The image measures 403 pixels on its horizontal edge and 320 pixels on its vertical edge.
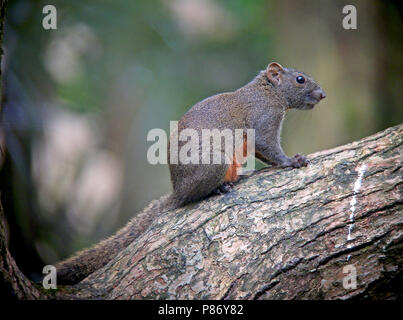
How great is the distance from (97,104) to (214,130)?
446 centimetres

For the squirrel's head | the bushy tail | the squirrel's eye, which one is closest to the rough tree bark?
the bushy tail

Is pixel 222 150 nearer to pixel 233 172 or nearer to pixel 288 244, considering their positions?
pixel 233 172

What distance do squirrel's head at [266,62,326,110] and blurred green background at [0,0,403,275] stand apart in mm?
1171

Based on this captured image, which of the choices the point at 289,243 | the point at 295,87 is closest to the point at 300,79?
the point at 295,87

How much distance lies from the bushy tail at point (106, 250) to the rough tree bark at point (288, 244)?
1.73 ft

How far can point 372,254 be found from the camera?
3.61 meters

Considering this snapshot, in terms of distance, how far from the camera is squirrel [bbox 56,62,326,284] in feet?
15.4

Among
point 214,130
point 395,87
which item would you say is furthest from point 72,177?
point 395,87

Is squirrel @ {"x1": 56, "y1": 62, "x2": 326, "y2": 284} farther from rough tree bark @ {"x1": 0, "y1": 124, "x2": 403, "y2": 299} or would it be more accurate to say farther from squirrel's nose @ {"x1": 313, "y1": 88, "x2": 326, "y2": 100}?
rough tree bark @ {"x1": 0, "y1": 124, "x2": 403, "y2": 299}

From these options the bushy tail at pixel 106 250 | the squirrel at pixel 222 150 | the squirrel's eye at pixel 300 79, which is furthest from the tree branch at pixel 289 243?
the squirrel's eye at pixel 300 79

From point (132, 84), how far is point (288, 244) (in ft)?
21.9

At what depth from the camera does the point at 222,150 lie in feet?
16.4
